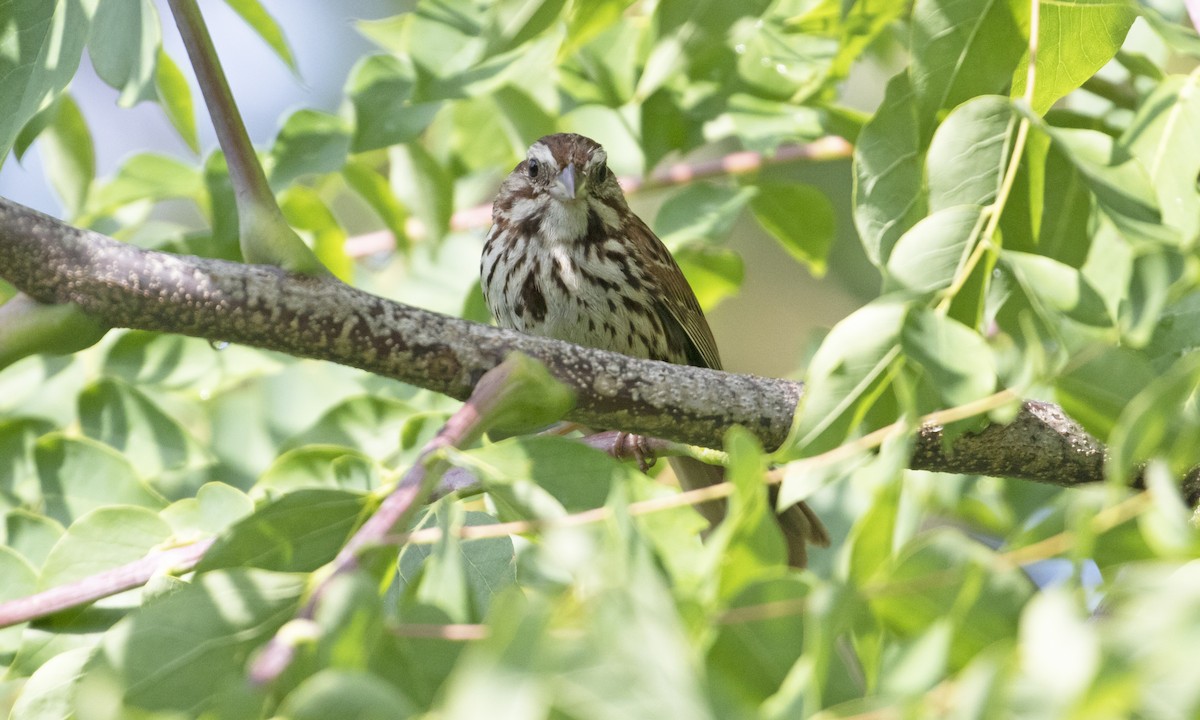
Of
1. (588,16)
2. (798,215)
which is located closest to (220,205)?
(588,16)

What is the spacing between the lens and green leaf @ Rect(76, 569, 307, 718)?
130 centimetres

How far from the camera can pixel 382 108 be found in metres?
2.58

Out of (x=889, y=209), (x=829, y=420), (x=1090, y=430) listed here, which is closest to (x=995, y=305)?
(x=889, y=209)

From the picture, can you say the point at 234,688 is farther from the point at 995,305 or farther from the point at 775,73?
the point at 775,73

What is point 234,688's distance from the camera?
1180 mm

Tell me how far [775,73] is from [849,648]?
5.62ft

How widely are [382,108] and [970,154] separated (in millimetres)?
1335

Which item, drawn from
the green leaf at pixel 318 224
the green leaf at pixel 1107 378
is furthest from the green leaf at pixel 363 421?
the green leaf at pixel 1107 378

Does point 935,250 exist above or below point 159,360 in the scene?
above

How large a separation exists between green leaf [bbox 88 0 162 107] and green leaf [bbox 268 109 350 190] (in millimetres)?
549

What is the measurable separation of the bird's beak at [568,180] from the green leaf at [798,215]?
2.94 feet

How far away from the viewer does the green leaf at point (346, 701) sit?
38.0 inches

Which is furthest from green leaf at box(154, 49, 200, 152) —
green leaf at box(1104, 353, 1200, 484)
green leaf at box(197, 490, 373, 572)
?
green leaf at box(1104, 353, 1200, 484)

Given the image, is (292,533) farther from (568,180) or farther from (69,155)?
(568,180)
